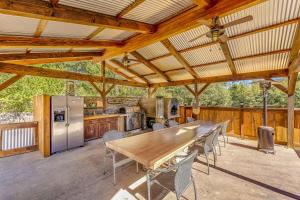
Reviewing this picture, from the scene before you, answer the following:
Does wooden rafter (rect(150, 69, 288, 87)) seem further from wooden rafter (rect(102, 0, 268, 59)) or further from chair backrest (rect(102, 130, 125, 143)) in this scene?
chair backrest (rect(102, 130, 125, 143))

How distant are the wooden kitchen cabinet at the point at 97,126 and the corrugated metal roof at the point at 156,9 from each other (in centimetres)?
420

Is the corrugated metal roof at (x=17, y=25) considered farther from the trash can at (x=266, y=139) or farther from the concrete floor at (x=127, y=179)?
the trash can at (x=266, y=139)

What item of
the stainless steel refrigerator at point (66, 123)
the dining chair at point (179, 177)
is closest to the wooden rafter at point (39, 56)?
the stainless steel refrigerator at point (66, 123)

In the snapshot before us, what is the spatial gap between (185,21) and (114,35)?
193 centimetres

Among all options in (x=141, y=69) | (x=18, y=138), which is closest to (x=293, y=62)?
(x=141, y=69)

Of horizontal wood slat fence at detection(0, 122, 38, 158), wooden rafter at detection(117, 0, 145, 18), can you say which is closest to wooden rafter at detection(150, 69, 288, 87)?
wooden rafter at detection(117, 0, 145, 18)

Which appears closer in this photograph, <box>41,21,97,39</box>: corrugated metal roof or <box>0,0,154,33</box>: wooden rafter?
Answer: <box>0,0,154,33</box>: wooden rafter

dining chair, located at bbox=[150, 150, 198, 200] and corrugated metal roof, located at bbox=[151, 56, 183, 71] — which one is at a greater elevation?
corrugated metal roof, located at bbox=[151, 56, 183, 71]

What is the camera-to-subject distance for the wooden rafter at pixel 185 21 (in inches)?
105

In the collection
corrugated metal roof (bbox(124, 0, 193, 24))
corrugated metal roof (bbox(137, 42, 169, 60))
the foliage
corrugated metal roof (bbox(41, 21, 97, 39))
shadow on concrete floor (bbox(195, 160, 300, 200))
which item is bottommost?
shadow on concrete floor (bbox(195, 160, 300, 200))

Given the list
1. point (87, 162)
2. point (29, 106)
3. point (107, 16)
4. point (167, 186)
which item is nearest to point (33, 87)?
point (29, 106)

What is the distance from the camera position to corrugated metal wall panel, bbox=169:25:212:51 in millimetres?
4355

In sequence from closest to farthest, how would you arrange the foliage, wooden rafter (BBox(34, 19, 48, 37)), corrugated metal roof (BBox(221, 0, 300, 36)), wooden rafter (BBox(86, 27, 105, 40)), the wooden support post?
1. wooden rafter (BBox(34, 19, 48, 37))
2. corrugated metal roof (BBox(221, 0, 300, 36))
3. wooden rafter (BBox(86, 27, 105, 40))
4. the wooden support post
5. the foliage

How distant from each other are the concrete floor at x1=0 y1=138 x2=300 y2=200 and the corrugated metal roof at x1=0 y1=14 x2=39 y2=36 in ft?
9.24
